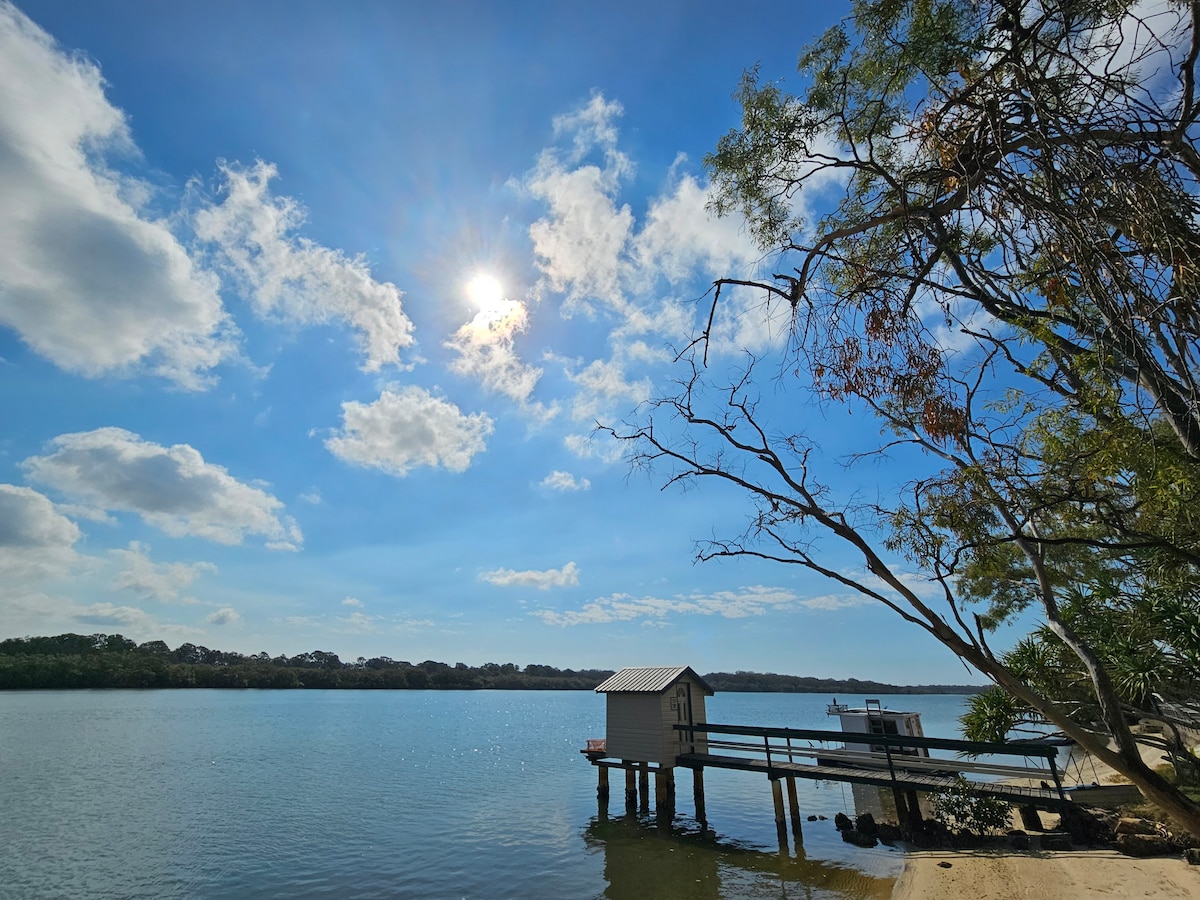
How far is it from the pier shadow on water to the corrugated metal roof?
14.7 ft

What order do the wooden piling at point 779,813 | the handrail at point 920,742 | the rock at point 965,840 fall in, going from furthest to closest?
the wooden piling at point 779,813 → the rock at point 965,840 → the handrail at point 920,742

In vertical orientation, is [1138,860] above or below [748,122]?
below

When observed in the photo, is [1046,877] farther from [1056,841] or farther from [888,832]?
[888,832]

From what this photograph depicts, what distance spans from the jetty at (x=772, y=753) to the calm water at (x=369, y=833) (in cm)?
137

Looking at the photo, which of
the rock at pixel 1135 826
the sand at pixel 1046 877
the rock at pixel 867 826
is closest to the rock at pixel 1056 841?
the sand at pixel 1046 877

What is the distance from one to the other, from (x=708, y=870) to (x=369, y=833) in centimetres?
1179

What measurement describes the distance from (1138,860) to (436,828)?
19.9 meters

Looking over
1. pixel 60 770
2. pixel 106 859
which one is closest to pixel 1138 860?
pixel 106 859

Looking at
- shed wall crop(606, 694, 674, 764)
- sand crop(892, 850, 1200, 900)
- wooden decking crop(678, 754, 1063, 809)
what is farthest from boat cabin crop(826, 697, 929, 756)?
sand crop(892, 850, 1200, 900)

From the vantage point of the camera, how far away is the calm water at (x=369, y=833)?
1498 centimetres

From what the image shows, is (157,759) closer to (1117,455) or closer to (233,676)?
(1117,455)

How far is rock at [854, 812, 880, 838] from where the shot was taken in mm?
18125

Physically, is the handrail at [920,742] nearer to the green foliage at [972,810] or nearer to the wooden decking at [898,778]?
the wooden decking at [898,778]

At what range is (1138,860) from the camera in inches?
468
